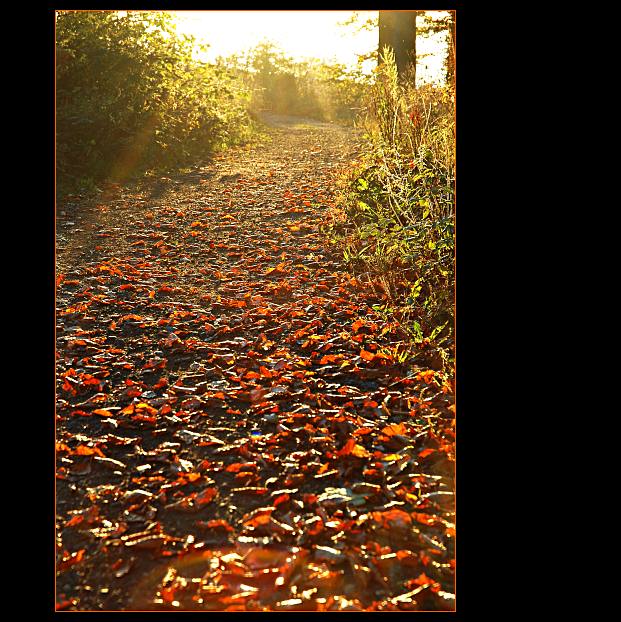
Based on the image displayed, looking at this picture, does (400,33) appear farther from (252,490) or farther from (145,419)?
(252,490)

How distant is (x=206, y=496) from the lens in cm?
216

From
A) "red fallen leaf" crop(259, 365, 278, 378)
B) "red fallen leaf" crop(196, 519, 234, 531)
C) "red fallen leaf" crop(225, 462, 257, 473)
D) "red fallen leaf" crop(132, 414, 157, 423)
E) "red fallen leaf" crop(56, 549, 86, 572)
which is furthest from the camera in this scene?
"red fallen leaf" crop(259, 365, 278, 378)

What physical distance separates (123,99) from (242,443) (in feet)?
19.9

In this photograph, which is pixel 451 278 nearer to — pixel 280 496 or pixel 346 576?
pixel 280 496

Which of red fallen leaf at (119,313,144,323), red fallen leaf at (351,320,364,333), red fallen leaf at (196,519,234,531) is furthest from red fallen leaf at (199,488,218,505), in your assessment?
red fallen leaf at (119,313,144,323)

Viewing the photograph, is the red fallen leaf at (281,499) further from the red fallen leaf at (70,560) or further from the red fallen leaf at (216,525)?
the red fallen leaf at (70,560)

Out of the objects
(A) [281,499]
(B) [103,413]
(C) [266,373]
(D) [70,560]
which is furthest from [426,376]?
(D) [70,560]

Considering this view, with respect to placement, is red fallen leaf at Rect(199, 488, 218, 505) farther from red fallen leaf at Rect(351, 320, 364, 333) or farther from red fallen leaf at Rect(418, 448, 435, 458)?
red fallen leaf at Rect(351, 320, 364, 333)

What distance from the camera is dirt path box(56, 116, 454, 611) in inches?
72.3

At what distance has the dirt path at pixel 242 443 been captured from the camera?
72.3 inches
